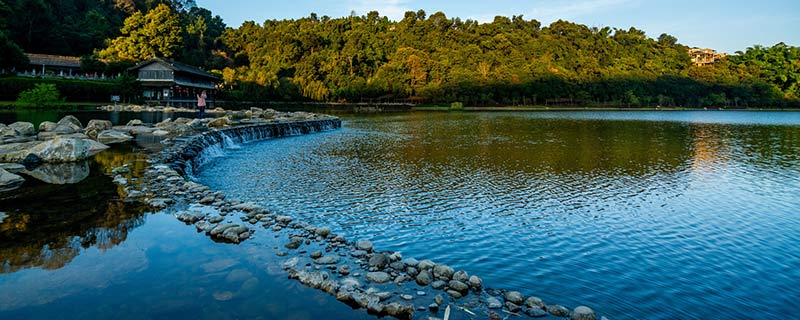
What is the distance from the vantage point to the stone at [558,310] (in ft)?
19.4

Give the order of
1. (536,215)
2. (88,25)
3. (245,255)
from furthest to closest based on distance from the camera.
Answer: (88,25), (536,215), (245,255)

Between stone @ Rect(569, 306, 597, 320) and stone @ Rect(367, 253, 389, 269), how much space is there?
2.73 meters

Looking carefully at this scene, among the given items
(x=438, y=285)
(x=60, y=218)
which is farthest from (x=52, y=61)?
(x=438, y=285)

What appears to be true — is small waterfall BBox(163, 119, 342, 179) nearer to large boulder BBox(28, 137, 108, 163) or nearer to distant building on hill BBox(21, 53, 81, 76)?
large boulder BBox(28, 137, 108, 163)

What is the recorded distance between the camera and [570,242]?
9.20 meters

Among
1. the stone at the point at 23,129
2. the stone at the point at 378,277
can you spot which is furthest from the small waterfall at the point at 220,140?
the stone at the point at 378,277

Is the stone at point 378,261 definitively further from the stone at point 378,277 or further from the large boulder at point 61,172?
the large boulder at point 61,172

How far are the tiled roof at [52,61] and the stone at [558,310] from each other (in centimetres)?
6530

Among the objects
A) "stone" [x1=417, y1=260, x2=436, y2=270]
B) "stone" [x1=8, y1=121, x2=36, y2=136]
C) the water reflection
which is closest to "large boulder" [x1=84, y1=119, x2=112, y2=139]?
"stone" [x1=8, y1=121, x2=36, y2=136]

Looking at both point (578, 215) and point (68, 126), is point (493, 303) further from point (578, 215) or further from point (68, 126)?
point (68, 126)

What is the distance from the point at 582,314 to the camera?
19.0 ft

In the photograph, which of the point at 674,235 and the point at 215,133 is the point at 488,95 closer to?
the point at 215,133

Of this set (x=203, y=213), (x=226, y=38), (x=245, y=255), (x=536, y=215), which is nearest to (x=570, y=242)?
(x=536, y=215)

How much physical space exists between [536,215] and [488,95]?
261 feet
